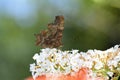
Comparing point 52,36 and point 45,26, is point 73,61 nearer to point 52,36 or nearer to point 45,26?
point 52,36

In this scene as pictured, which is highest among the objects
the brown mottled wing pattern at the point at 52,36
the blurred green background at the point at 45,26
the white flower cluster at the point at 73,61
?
the blurred green background at the point at 45,26

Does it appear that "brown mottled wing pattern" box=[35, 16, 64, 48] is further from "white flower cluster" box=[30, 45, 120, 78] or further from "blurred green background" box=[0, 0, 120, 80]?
"blurred green background" box=[0, 0, 120, 80]

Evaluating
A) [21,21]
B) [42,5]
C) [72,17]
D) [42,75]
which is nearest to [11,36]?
[21,21]

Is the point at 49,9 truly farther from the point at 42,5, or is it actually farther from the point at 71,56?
the point at 71,56

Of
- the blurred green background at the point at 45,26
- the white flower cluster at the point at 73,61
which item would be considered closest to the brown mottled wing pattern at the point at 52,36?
the white flower cluster at the point at 73,61

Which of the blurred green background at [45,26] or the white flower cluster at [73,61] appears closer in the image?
the white flower cluster at [73,61]

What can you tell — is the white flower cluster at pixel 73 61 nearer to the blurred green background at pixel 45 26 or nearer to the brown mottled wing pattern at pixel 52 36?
the brown mottled wing pattern at pixel 52 36

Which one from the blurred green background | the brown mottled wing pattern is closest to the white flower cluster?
the brown mottled wing pattern
